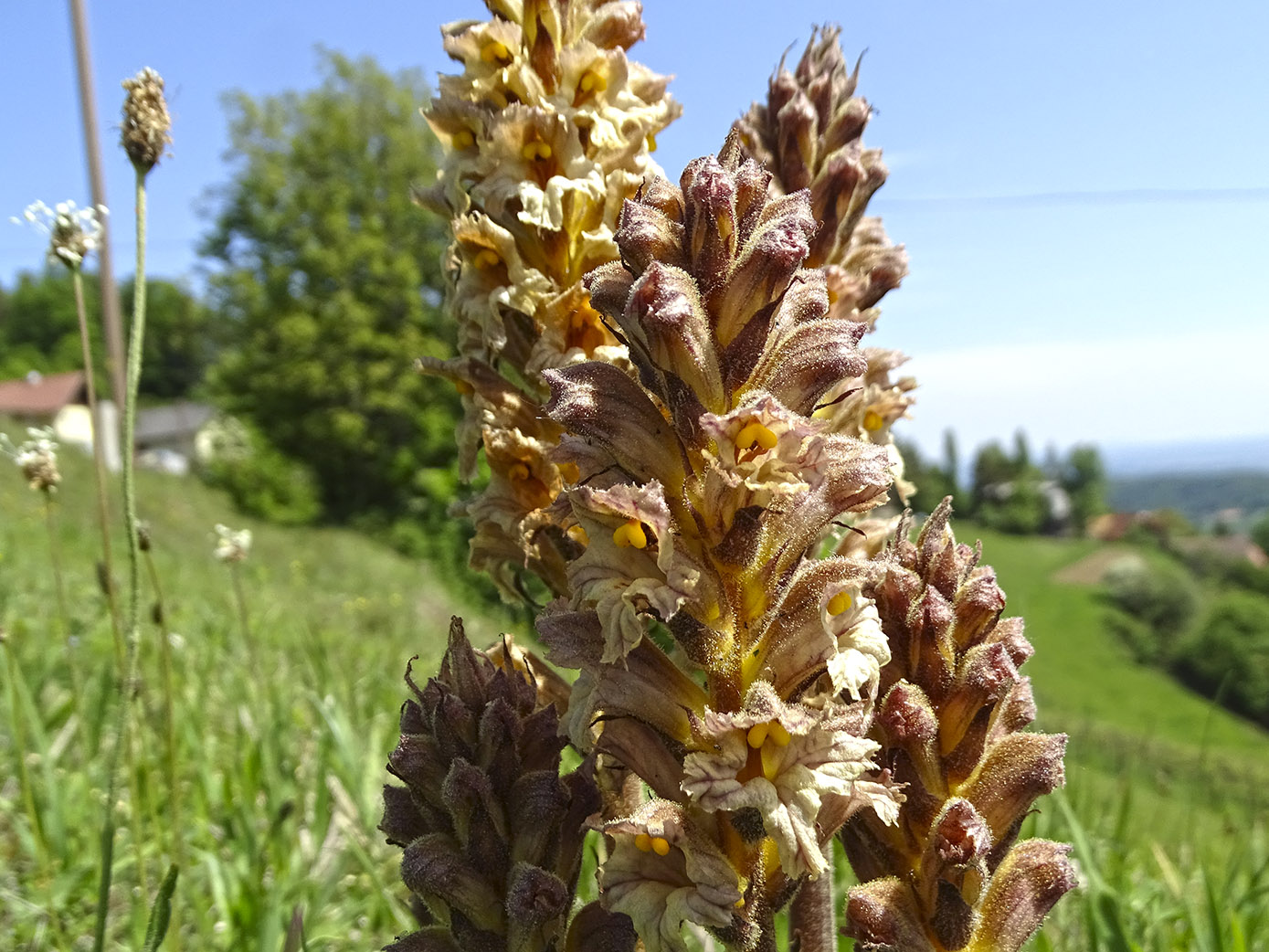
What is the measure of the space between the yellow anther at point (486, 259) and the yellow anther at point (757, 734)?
4.64 feet

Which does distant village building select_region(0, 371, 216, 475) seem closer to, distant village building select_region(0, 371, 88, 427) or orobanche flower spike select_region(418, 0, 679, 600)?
distant village building select_region(0, 371, 88, 427)

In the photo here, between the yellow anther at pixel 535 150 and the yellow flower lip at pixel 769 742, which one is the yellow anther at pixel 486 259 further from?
the yellow flower lip at pixel 769 742

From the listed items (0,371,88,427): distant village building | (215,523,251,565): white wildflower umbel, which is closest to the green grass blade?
(215,523,251,565): white wildflower umbel

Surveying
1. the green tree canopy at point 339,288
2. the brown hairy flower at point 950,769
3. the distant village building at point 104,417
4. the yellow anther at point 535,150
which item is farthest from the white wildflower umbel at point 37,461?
the distant village building at point 104,417

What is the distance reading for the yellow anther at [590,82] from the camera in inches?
93.0

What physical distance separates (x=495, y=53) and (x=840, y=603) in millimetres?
1763

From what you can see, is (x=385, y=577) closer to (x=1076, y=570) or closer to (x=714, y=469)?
(x=714, y=469)

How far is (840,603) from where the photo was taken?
4.68 ft

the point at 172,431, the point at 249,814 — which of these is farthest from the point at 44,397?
the point at 249,814

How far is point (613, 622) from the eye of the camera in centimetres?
135

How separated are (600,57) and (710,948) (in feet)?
8.30

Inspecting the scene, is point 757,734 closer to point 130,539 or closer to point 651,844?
point 651,844

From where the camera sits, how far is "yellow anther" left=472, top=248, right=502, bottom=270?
7.50 feet

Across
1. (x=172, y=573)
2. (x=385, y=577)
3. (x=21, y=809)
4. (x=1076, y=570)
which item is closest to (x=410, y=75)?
(x=385, y=577)
